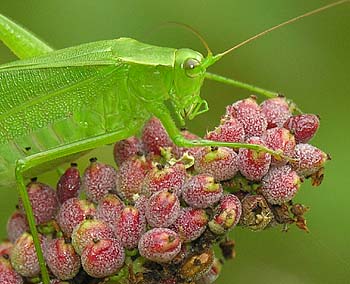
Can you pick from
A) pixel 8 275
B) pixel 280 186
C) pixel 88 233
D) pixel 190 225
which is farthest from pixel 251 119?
pixel 8 275

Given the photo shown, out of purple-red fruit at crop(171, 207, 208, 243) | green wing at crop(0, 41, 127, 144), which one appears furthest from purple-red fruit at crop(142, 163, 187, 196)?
green wing at crop(0, 41, 127, 144)

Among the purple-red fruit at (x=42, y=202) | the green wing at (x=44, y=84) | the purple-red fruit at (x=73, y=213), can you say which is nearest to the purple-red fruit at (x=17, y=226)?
the purple-red fruit at (x=42, y=202)

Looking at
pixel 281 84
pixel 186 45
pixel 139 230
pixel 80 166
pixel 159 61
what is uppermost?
pixel 186 45

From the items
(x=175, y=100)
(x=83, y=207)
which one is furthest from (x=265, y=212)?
(x=175, y=100)

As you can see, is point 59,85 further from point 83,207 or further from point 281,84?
point 281,84

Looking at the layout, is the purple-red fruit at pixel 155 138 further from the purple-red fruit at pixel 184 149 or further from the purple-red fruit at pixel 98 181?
the purple-red fruit at pixel 98 181

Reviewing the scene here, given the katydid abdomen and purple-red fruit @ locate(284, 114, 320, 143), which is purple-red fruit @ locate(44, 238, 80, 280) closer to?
the katydid abdomen
